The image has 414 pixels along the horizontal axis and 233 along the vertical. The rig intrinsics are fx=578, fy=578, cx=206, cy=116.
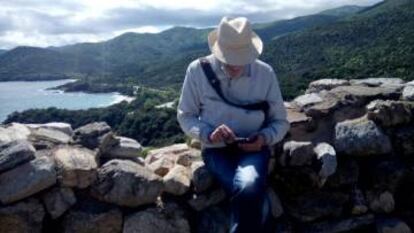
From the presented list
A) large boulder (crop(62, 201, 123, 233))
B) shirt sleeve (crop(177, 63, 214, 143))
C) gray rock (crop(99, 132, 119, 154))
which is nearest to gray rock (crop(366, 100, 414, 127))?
shirt sleeve (crop(177, 63, 214, 143))

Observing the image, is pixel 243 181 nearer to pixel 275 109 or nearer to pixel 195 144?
pixel 275 109

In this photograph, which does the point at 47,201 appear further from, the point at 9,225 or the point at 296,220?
the point at 296,220

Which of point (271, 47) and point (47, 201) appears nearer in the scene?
point (47, 201)

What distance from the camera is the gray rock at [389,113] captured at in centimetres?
557

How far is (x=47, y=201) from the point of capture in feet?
→ 14.7

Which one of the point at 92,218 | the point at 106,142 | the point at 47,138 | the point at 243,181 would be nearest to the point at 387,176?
the point at 243,181

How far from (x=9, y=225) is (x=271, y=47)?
5681 inches

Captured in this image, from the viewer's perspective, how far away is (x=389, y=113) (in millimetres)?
5586

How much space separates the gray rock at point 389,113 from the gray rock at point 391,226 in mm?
917

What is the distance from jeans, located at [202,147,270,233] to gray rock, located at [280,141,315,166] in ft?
1.83

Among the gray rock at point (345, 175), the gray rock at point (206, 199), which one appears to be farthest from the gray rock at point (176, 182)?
the gray rock at point (345, 175)

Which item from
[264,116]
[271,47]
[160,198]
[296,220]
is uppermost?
[264,116]

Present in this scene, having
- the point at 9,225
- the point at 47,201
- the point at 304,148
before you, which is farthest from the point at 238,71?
the point at 9,225

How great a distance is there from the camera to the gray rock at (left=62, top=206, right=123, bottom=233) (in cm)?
454
